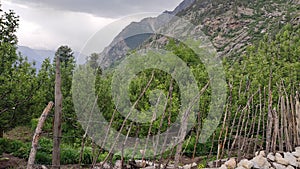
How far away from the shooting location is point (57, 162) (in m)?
3.02

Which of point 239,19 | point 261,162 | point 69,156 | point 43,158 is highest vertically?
point 239,19

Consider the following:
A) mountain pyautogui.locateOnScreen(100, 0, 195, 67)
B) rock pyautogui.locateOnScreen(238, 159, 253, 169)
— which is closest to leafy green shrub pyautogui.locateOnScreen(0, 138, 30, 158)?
mountain pyautogui.locateOnScreen(100, 0, 195, 67)

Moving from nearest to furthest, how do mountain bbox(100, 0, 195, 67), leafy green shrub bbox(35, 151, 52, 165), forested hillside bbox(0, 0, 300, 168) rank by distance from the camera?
forested hillside bbox(0, 0, 300, 168) < mountain bbox(100, 0, 195, 67) < leafy green shrub bbox(35, 151, 52, 165)

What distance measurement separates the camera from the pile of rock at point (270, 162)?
13.8 ft

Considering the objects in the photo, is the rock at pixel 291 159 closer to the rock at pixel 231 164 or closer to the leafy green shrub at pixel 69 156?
the rock at pixel 231 164

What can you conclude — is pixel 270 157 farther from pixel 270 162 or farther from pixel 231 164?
pixel 231 164

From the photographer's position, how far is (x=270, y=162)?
4.40 m

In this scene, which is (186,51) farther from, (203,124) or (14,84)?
(14,84)

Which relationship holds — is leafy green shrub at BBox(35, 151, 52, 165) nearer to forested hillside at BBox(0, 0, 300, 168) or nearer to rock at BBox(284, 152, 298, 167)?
forested hillside at BBox(0, 0, 300, 168)

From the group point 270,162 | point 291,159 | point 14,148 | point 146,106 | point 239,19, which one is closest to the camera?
point 270,162

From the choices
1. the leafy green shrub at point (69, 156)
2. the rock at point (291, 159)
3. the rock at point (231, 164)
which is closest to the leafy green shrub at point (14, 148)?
the leafy green shrub at point (69, 156)

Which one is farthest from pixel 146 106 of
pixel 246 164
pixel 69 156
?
pixel 246 164

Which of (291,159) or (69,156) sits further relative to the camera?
(69,156)

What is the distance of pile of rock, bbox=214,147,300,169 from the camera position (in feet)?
13.8
